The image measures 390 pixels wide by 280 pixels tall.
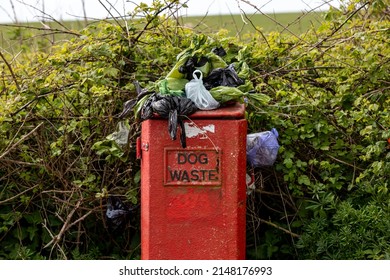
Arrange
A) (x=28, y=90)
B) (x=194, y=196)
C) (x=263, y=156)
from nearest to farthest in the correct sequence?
(x=194, y=196) < (x=263, y=156) < (x=28, y=90)

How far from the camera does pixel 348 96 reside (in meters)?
6.41

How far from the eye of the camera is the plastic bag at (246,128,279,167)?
5.75 metres

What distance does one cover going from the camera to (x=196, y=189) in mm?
5051

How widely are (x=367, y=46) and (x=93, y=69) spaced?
2.29 m

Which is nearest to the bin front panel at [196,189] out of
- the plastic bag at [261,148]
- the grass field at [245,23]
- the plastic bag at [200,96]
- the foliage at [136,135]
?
the plastic bag at [200,96]

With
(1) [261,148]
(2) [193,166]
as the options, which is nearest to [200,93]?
(2) [193,166]

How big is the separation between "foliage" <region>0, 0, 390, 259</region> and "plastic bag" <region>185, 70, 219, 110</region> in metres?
1.08

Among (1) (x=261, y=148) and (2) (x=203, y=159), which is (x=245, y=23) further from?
(2) (x=203, y=159)

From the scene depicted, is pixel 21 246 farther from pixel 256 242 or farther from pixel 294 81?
pixel 294 81

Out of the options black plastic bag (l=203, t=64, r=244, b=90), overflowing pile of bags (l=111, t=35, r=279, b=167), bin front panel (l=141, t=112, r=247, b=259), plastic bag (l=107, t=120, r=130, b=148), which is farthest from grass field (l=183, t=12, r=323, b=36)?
bin front panel (l=141, t=112, r=247, b=259)

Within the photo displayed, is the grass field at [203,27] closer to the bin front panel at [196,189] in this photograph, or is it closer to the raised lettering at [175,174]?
the bin front panel at [196,189]

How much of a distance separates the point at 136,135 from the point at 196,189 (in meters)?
1.27

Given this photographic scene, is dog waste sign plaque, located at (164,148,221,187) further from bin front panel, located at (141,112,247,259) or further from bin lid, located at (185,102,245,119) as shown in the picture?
bin lid, located at (185,102,245,119)
